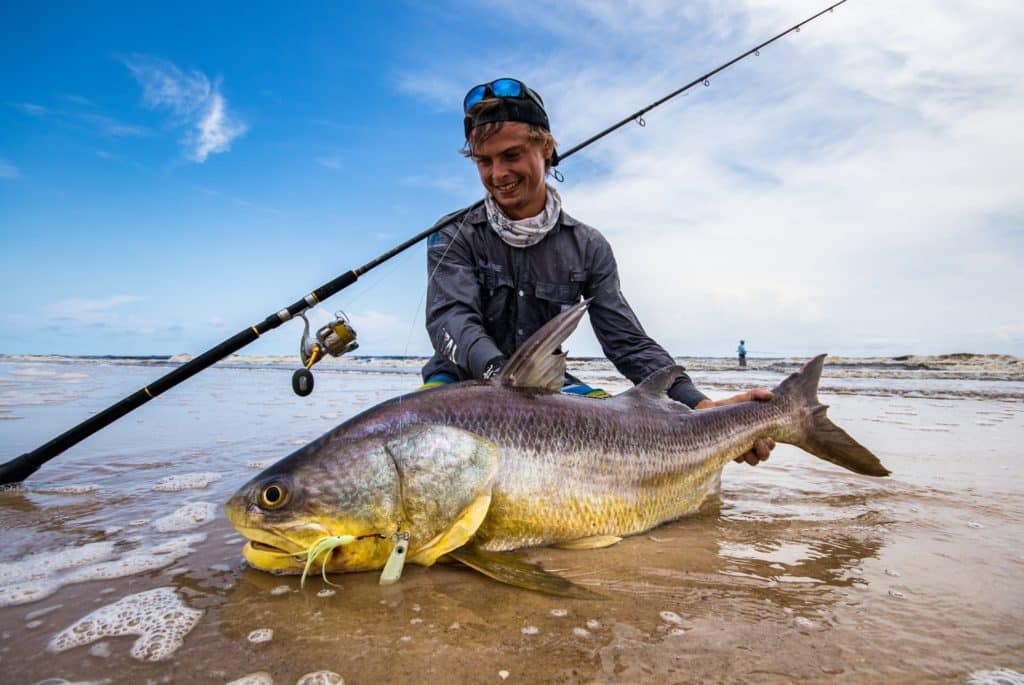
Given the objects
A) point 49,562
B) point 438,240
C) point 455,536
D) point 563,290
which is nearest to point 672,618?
point 455,536

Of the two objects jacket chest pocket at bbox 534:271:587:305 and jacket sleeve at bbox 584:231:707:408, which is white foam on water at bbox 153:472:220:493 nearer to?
jacket chest pocket at bbox 534:271:587:305

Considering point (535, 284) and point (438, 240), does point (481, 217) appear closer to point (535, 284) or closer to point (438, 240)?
point (438, 240)

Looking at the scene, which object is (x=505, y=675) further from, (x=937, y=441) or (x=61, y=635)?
(x=937, y=441)

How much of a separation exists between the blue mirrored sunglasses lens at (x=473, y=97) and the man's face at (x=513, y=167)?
25cm

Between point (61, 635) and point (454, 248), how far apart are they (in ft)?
9.60

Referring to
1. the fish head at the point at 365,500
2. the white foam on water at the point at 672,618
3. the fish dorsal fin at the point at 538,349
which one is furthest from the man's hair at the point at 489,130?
the white foam on water at the point at 672,618

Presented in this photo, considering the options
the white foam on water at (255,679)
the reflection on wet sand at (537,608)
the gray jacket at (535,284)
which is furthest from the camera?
the gray jacket at (535,284)

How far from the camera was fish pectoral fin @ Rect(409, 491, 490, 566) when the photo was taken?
1997 millimetres

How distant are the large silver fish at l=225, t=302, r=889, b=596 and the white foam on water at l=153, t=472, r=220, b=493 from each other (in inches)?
69.5

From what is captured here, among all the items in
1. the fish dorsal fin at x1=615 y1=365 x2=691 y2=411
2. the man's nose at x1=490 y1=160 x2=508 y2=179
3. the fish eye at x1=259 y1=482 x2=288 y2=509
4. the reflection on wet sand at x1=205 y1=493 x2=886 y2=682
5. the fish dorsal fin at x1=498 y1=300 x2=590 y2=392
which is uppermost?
the man's nose at x1=490 y1=160 x2=508 y2=179

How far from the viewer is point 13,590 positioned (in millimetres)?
1938

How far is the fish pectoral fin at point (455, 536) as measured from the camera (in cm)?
200

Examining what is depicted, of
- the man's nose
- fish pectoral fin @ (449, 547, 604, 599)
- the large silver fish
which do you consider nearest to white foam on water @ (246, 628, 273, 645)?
the large silver fish

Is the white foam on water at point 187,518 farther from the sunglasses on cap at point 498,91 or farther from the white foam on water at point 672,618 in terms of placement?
the sunglasses on cap at point 498,91
